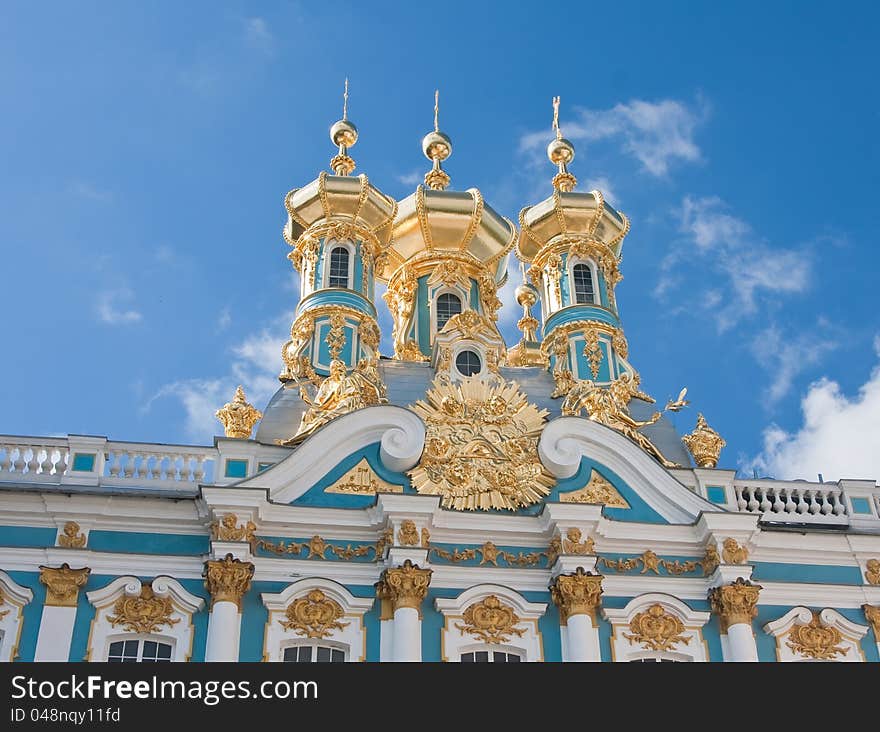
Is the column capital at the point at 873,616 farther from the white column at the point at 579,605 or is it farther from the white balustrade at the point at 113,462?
the white balustrade at the point at 113,462

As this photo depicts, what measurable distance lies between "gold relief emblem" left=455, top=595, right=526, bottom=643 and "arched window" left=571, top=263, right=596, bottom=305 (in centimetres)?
907

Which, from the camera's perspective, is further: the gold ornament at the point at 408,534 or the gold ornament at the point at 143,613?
the gold ornament at the point at 408,534

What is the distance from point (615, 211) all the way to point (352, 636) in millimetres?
12727

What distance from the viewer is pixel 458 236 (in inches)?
1003

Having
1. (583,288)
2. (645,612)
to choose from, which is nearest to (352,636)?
(645,612)

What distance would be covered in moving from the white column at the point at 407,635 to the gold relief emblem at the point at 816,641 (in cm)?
477

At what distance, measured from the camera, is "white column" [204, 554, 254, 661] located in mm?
15320

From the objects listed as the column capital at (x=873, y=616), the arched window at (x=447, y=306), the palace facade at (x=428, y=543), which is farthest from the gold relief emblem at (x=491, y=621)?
the arched window at (x=447, y=306)

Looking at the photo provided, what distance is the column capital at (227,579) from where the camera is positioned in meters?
15.6

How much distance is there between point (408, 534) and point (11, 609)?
15.6 feet

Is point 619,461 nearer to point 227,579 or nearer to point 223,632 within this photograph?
point 227,579

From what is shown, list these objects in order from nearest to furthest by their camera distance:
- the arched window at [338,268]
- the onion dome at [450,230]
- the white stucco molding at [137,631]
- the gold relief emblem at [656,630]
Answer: the white stucco molding at [137,631], the gold relief emblem at [656,630], the arched window at [338,268], the onion dome at [450,230]
